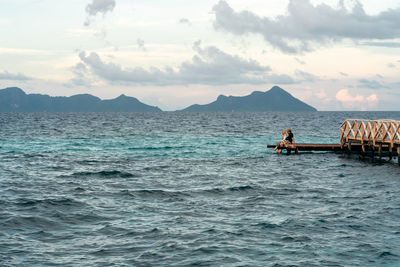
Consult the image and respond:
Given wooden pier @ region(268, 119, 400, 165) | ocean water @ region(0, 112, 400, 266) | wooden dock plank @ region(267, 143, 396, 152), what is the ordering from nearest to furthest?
ocean water @ region(0, 112, 400, 266) → wooden pier @ region(268, 119, 400, 165) → wooden dock plank @ region(267, 143, 396, 152)

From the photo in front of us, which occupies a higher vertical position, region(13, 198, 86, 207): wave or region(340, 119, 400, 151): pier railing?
region(340, 119, 400, 151): pier railing

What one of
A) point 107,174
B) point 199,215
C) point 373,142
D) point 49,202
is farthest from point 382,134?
point 49,202

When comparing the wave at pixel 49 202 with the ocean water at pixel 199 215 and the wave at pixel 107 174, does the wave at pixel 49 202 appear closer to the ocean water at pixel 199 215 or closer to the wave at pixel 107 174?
the ocean water at pixel 199 215

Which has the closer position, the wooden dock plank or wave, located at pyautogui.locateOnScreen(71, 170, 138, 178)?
wave, located at pyautogui.locateOnScreen(71, 170, 138, 178)

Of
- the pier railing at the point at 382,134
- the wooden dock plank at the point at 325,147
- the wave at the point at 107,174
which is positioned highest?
the pier railing at the point at 382,134

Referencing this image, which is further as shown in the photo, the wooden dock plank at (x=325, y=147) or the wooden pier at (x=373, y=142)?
the wooden dock plank at (x=325, y=147)

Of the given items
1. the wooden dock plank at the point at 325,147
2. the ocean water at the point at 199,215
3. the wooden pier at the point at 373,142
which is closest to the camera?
the ocean water at the point at 199,215

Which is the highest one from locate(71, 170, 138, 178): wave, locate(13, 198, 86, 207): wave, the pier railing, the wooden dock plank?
the pier railing

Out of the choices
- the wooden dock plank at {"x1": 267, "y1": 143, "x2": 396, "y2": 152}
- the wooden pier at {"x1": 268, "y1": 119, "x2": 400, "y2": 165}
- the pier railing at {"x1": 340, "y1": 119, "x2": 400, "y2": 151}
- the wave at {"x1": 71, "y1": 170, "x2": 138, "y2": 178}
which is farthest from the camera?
the wooden dock plank at {"x1": 267, "y1": 143, "x2": 396, "y2": 152}

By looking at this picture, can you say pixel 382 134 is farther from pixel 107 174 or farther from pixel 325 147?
pixel 107 174

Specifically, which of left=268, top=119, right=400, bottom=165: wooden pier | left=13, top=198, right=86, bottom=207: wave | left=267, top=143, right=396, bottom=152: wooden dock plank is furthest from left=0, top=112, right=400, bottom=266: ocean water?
left=267, top=143, right=396, bottom=152: wooden dock plank

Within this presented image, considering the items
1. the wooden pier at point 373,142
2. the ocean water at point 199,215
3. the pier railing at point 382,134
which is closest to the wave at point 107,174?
the ocean water at point 199,215

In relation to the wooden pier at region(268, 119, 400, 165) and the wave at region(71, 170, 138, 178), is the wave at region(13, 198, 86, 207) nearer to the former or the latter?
the wave at region(71, 170, 138, 178)

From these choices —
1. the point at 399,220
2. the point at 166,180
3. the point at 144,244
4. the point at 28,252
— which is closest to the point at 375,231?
the point at 399,220
